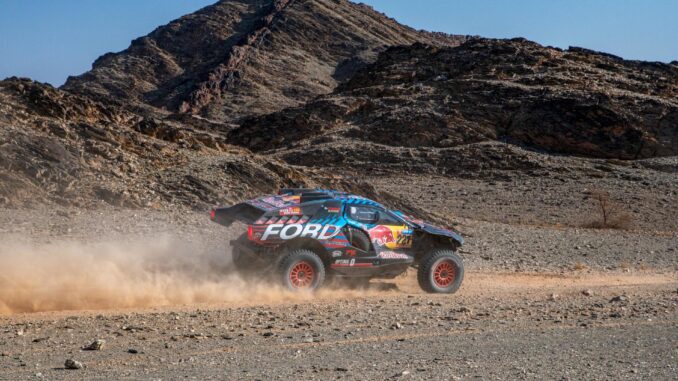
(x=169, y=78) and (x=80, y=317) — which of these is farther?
(x=169, y=78)

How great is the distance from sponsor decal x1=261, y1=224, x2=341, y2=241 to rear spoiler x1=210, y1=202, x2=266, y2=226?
34 cm

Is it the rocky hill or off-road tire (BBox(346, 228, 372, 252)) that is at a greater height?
the rocky hill

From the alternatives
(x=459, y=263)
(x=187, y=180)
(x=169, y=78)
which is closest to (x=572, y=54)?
(x=187, y=180)

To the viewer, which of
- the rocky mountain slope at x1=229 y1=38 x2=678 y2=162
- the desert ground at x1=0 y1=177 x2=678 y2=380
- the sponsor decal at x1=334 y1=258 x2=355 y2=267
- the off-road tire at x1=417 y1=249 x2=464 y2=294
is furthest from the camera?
the rocky mountain slope at x1=229 y1=38 x2=678 y2=162

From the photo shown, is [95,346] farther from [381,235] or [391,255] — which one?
[391,255]

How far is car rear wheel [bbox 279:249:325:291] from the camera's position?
36.1 feet

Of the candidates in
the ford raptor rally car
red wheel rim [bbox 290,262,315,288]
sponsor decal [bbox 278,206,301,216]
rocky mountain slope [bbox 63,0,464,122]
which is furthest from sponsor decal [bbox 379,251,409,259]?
rocky mountain slope [bbox 63,0,464,122]

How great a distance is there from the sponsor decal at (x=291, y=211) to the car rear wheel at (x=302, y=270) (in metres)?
0.55

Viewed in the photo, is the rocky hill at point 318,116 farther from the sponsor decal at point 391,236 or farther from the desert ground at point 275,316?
the sponsor decal at point 391,236

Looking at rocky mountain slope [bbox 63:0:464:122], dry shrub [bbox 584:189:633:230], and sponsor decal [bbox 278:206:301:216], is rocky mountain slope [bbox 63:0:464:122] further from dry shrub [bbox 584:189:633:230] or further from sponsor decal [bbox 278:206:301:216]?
sponsor decal [bbox 278:206:301:216]

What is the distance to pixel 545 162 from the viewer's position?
145 feet

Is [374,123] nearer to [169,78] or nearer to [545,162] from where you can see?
[545,162]

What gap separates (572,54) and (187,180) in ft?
157

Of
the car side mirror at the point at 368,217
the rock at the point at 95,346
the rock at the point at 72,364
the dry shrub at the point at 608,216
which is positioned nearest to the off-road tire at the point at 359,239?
the car side mirror at the point at 368,217
